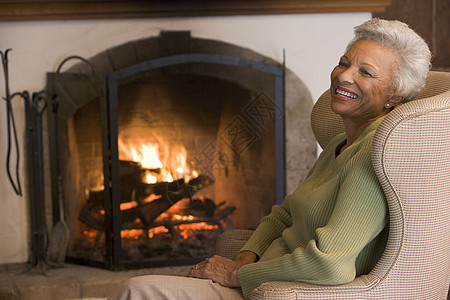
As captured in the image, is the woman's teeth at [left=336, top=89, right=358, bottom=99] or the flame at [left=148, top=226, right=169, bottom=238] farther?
the flame at [left=148, top=226, right=169, bottom=238]

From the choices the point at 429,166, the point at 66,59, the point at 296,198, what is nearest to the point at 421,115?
the point at 429,166

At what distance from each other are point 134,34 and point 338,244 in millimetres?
1781

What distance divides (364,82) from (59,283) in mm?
1771

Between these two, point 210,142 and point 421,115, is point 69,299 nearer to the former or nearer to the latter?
point 210,142

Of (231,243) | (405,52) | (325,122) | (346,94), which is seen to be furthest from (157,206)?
(405,52)

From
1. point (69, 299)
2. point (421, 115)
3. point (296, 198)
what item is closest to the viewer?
point (421, 115)

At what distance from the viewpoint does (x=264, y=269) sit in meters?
1.48

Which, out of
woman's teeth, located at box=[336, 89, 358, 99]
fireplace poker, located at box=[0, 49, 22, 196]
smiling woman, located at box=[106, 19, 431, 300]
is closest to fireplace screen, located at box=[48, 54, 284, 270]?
fireplace poker, located at box=[0, 49, 22, 196]

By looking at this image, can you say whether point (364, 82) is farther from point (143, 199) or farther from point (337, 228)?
point (143, 199)

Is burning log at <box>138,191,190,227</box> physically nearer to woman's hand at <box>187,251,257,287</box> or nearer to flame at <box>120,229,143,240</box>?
flame at <box>120,229,143,240</box>

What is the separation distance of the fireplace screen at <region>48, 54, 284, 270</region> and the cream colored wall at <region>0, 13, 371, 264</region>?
10cm

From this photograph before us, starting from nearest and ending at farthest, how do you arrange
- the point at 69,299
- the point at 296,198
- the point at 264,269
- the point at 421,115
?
the point at 421,115 < the point at 264,269 < the point at 296,198 < the point at 69,299

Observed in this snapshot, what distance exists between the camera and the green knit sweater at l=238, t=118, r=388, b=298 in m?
1.37

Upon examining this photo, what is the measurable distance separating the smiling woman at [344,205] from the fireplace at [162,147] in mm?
1170
